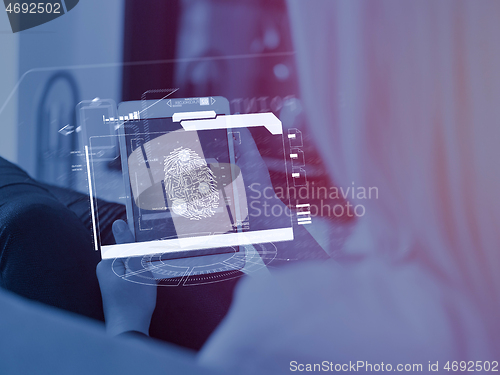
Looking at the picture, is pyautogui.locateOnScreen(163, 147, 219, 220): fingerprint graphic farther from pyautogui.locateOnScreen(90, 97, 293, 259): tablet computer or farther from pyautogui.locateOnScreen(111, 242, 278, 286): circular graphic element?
pyautogui.locateOnScreen(111, 242, 278, 286): circular graphic element

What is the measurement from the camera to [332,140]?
798 mm

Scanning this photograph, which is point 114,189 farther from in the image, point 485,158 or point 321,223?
point 485,158

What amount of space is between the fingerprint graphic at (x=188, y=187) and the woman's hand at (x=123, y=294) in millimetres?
132

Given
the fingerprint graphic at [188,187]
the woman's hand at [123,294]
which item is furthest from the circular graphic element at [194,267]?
the fingerprint graphic at [188,187]

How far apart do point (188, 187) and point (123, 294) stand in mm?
290

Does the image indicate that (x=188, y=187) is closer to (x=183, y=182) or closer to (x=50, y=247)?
(x=183, y=182)

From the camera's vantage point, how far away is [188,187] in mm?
744

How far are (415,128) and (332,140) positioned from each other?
0.22m

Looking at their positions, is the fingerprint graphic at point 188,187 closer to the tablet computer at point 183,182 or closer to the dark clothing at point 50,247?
the tablet computer at point 183,182

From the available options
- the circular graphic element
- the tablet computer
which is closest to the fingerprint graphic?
the tablet computer

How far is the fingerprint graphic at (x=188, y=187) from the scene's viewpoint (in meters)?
0.74

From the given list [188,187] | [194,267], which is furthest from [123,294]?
[188,187]

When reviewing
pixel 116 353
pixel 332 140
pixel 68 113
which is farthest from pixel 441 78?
pixel 116 353

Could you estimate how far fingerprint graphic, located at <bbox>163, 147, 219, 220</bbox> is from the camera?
2.43 ft
